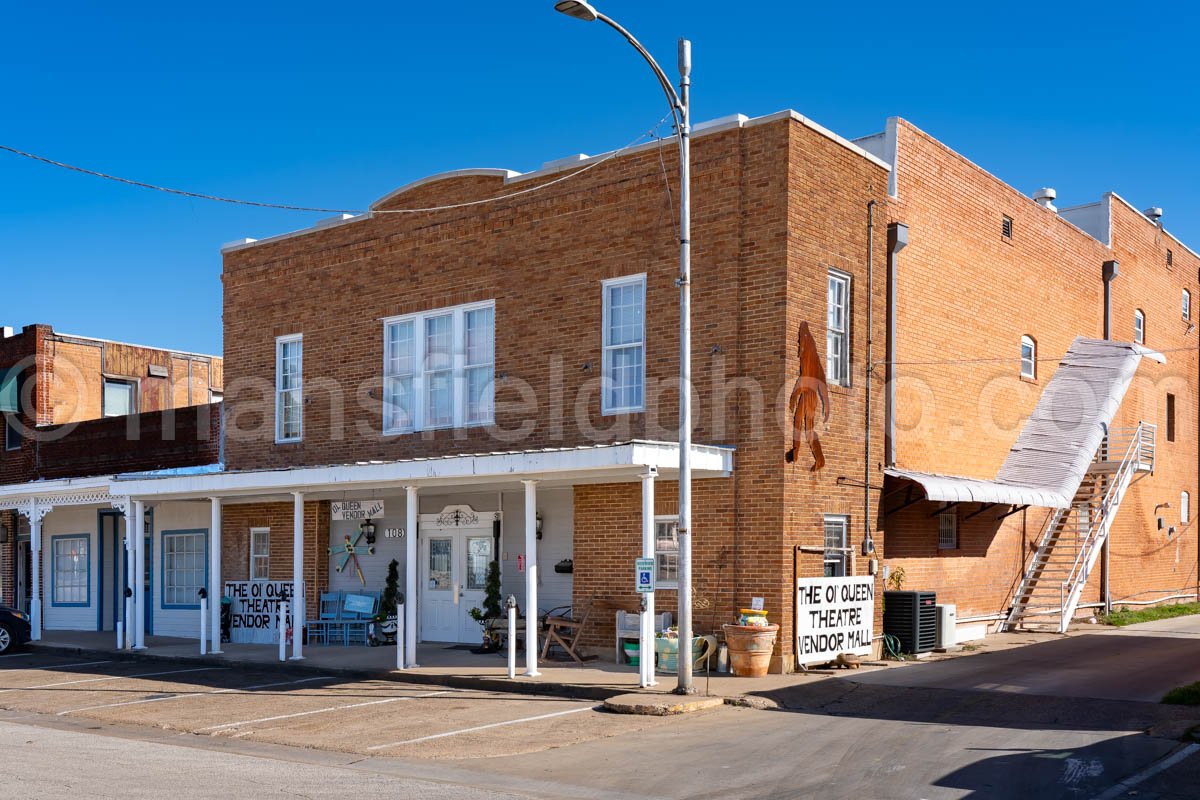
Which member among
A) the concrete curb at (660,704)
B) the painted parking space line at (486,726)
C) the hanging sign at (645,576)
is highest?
the hanging sign at (645,576)

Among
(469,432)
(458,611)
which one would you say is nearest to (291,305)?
(469,432)

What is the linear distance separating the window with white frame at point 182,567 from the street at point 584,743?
26.7 ft

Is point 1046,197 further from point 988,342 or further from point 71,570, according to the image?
point 71,570

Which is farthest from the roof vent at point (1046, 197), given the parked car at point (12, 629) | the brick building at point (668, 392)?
the parked car at point (12, 629)

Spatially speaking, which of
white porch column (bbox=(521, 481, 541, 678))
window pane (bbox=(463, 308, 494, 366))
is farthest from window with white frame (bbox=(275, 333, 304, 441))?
white porch column (bbox=(521, 481, 541, 678))

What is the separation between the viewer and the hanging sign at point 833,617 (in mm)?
16734

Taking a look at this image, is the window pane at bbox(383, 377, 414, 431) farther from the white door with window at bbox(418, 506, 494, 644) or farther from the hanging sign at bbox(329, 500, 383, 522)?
the white door with window at bbox(418, 506, 494, 644)

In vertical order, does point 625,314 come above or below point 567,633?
above

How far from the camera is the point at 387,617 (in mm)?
21375

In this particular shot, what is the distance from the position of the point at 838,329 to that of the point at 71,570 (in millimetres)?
20067

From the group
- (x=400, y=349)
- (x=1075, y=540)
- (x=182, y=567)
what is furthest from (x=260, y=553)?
(x=1075, y=540)

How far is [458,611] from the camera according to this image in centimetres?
2102

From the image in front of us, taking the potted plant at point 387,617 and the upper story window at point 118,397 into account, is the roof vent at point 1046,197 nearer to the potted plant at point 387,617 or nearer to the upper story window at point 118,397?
the potted plant at point 387,617

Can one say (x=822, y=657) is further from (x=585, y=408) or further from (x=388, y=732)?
(x=388, y=732)
